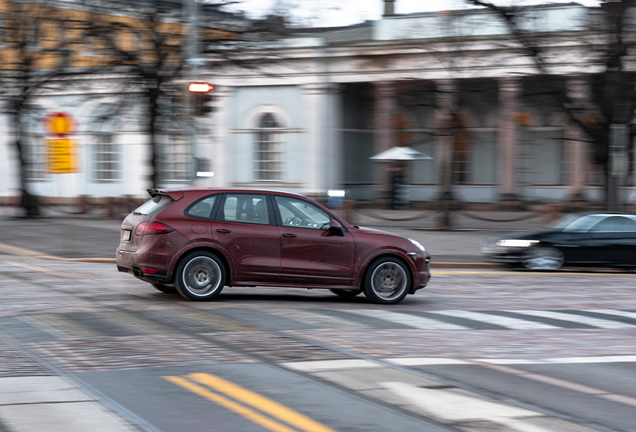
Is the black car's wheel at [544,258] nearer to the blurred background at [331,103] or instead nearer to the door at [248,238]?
the blurred background at [331,103]

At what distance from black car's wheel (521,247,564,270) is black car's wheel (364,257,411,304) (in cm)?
696

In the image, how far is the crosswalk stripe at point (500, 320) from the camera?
10.4 metres

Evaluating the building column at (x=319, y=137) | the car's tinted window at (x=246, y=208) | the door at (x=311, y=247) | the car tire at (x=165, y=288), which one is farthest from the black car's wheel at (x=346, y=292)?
the building column at (x=319, y=137)

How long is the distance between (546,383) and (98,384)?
11.6 ft

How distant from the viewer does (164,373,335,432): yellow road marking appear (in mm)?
5621

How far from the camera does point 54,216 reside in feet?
108

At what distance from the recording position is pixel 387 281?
40.7ft

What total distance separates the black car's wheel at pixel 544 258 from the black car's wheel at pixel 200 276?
29.5ft

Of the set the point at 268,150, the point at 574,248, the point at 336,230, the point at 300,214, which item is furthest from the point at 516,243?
the point at 268,150

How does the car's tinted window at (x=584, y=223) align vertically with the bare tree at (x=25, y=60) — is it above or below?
below

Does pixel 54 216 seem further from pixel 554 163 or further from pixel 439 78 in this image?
pixel 554 163

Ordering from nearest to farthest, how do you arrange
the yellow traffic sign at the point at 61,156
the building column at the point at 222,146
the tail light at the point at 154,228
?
the tail light at the point at 154,228, the yellow traffic sign at the point at 61,156, the building column at the point at 222,146

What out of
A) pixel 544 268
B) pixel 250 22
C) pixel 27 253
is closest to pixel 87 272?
pixel 27 253

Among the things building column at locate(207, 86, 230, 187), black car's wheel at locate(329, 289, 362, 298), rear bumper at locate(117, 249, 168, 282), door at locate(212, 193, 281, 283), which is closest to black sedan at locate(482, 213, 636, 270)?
black car's wheel at locate(329, 289, 362, 298)
